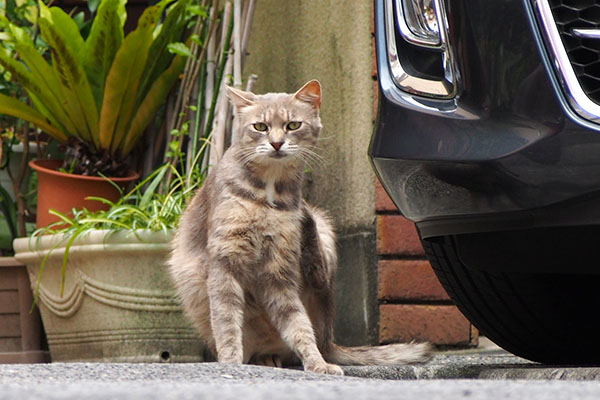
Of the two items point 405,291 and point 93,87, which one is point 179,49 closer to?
point 93,87

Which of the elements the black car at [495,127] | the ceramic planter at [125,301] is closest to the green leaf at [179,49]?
the ceramic planter at [125,301]

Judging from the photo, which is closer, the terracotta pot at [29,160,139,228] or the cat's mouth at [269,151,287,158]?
A: the cat's mouth at [269,151,287,158]

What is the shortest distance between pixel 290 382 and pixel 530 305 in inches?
27.4

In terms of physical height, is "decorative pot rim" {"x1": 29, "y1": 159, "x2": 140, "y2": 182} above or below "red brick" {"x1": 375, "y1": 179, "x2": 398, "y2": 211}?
above

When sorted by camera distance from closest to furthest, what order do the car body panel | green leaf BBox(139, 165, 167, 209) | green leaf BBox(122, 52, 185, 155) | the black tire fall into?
the car body panel < the black tire < green leaf BBox(139, 165, 167, 209) < green leaf BBox(122, 52, 185, 155)

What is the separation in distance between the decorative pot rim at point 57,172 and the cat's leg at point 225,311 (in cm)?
120

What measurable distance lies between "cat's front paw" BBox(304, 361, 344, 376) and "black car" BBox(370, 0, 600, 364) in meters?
0.51

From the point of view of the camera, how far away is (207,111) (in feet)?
11.6

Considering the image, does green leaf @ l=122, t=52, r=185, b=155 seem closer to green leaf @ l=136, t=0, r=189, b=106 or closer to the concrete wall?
green leaf @ l=136, t=0, r=189, b=106

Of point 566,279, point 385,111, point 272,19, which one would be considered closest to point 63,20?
point 272,19

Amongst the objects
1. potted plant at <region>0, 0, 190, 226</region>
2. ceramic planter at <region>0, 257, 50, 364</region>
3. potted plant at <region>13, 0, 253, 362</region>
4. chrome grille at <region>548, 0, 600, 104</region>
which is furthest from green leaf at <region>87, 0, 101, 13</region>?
chrome grille at <region>548, 0, 600, 104</region>

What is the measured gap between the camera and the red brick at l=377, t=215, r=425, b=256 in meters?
2.99

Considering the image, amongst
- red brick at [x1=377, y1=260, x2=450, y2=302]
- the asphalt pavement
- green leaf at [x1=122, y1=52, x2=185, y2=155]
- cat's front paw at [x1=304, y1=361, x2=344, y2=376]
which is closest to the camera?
the asphalt pavement

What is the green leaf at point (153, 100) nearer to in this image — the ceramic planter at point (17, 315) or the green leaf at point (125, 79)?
the green leaf at point (125, 79)
